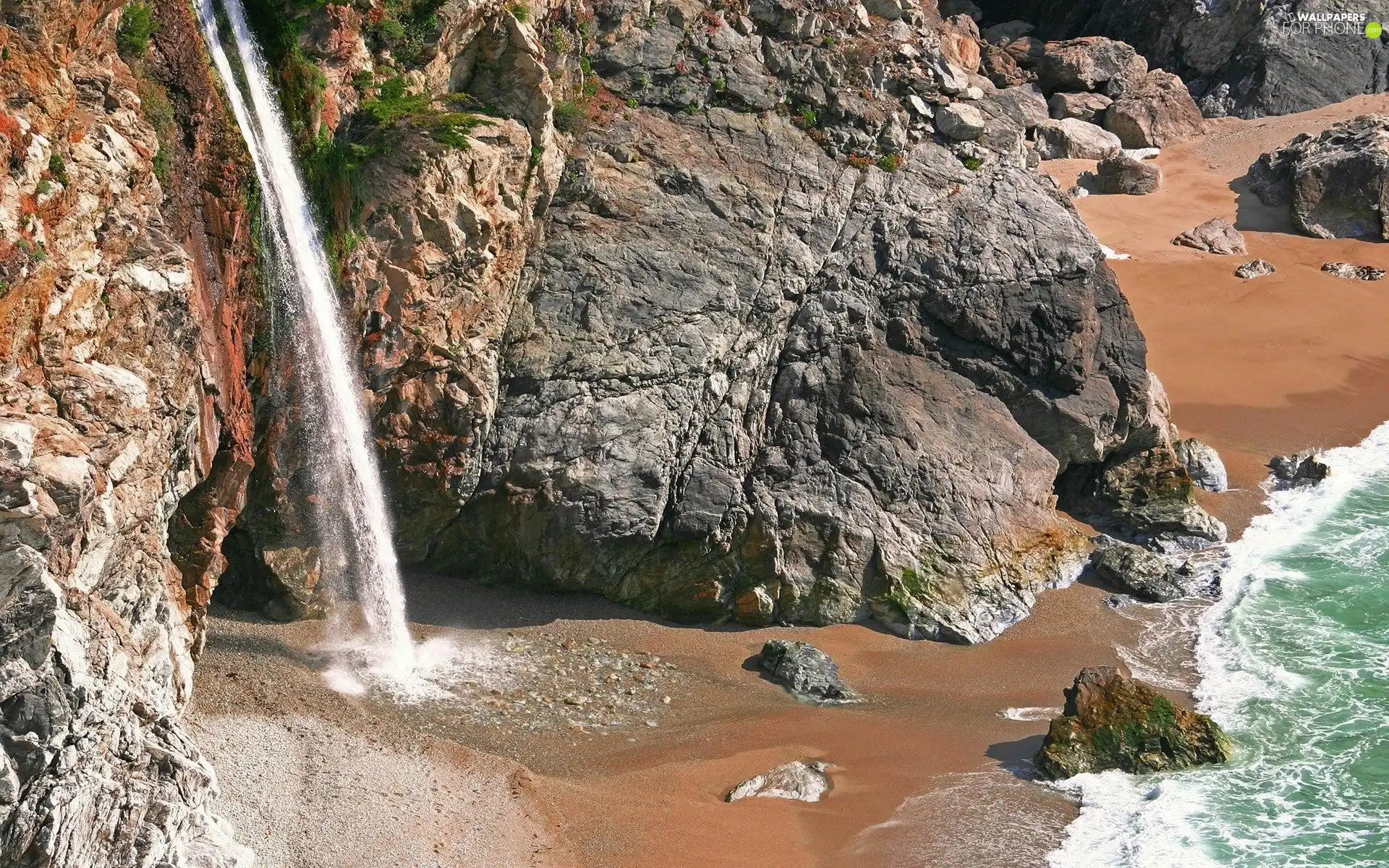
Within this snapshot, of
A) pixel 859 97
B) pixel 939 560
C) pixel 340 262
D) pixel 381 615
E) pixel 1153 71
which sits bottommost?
pixel 381 615

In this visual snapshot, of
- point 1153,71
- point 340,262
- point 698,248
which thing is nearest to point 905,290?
point 698,248

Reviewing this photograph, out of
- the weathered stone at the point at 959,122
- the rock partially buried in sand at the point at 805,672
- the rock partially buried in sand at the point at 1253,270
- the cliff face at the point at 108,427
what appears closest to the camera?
the cliff face at the point at 108,427

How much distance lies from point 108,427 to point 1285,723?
1210 centimetres

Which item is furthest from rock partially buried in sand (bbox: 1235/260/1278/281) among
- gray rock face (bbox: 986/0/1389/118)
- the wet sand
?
gray rock face (bbox: 986/0/1389/118)

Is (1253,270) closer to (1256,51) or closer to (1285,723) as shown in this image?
(1256,51)

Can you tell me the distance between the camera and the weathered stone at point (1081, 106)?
34406 millimetres

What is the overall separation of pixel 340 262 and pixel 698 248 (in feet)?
15.7

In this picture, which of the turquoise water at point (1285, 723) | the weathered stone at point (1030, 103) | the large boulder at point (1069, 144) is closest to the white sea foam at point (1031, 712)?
the turquoise water at point (1285, 723)

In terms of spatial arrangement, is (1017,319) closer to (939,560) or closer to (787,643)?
(939,560)

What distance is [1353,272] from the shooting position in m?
27.5

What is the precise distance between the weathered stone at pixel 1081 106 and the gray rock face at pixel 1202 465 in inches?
639

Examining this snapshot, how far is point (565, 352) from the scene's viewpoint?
1551 cm

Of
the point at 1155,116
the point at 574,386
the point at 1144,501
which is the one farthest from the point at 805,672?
the point at 1155,116

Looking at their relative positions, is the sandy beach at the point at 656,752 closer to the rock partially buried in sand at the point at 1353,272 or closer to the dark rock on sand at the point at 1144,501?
the dark rock on sand at the point at 1144,501
